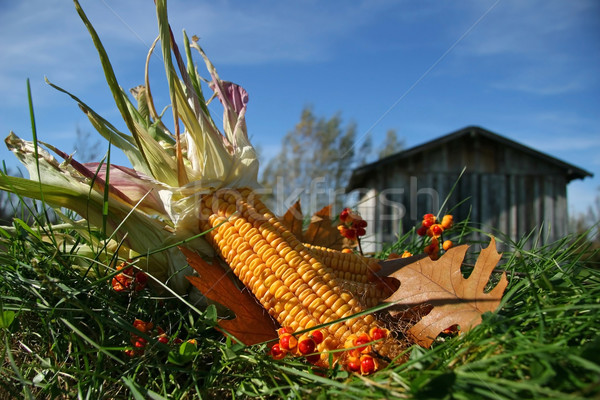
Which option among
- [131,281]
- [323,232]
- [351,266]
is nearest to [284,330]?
[351,266]

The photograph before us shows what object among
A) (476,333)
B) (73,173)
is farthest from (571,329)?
(73,173)

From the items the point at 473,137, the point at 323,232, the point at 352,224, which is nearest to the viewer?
the point at 352,224

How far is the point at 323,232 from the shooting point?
79.0 inches

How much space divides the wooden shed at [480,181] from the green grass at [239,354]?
25.8 ft

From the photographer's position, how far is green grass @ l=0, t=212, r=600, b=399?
67cm

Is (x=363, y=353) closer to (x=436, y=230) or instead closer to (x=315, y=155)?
(x=436, y=230)

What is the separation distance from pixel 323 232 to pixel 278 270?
2.45 ft

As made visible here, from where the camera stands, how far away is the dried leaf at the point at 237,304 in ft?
3.75

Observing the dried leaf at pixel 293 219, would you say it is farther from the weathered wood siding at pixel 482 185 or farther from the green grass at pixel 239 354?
the weathered wood siding at pixel 482 185

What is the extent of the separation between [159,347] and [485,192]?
30.9 feet

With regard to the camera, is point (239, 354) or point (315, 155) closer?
point (239, 354)

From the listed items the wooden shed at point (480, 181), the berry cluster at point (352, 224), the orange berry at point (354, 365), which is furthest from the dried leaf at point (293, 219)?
Answer: the wooden shed at point (480, 181)

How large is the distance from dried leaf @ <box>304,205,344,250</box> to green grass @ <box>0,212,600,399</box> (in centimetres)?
77

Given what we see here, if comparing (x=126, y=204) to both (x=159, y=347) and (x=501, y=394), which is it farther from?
(x=501, y=394)
